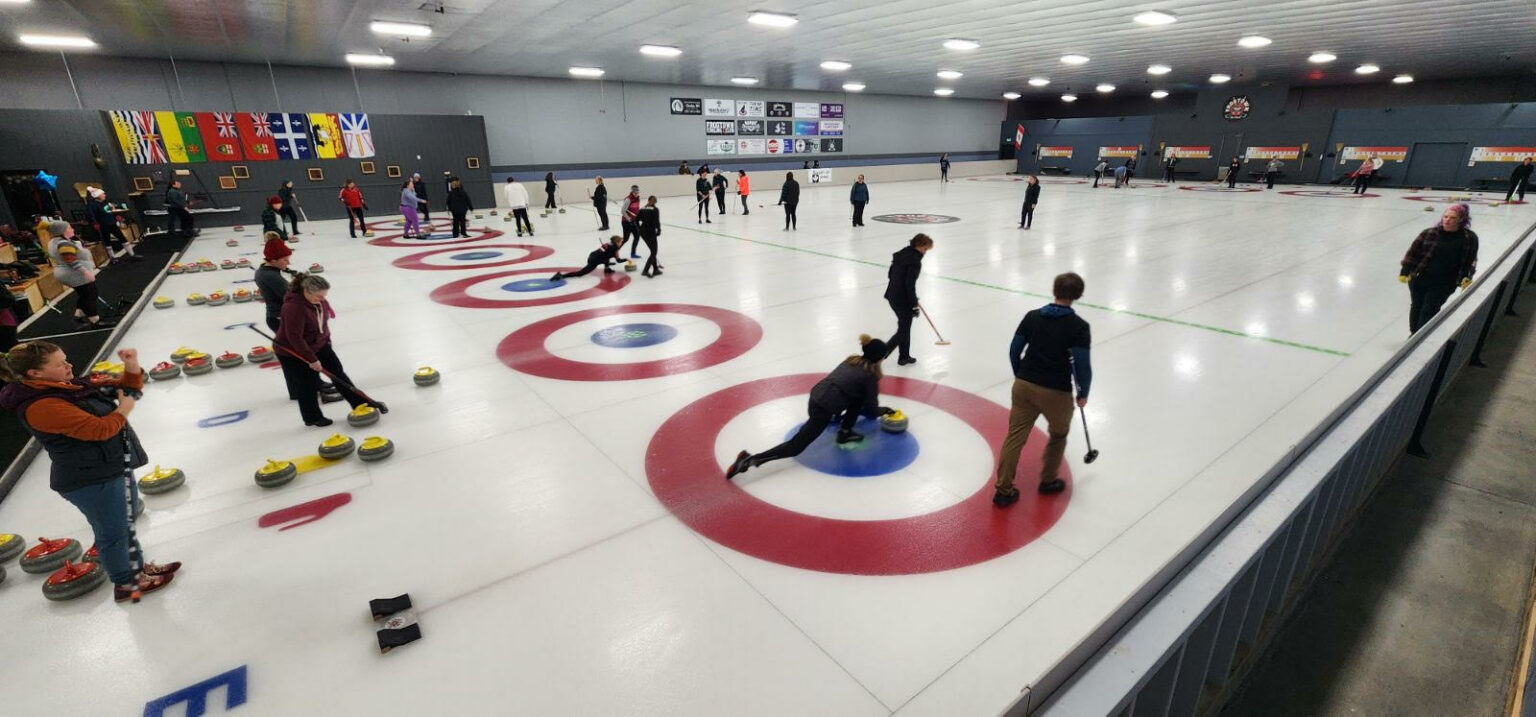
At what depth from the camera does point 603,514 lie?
4.68 m

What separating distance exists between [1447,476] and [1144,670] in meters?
6.19

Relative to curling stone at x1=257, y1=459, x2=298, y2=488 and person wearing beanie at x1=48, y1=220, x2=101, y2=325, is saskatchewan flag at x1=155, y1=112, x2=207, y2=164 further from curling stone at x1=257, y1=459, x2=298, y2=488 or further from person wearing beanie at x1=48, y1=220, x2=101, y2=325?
curling stone at x1=257, y1=459, x2=298, y2=488

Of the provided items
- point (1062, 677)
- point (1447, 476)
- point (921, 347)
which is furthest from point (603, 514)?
point (1447, 476)

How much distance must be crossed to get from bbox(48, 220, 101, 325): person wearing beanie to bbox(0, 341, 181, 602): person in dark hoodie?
773 cm

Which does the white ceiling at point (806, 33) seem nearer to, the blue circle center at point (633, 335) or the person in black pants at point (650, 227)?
the person in black pants at point (650, 227)

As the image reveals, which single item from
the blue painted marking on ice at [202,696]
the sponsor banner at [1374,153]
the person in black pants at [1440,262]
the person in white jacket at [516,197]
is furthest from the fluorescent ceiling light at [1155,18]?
the sponsor banner at [1374,153]

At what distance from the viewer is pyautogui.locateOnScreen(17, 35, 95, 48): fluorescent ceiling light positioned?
50.0 feet

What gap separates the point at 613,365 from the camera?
774cm

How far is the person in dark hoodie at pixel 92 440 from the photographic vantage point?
128 inches

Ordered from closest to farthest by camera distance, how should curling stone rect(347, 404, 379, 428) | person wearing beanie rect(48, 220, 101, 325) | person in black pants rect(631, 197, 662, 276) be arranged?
curling stone rect(347, 404, 379, 428) < person wearing beanie rect(48, 220, 101, 325) < person in black pants rect(631, 197, 662, 276)

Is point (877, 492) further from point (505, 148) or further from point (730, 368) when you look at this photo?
point (505, 148)

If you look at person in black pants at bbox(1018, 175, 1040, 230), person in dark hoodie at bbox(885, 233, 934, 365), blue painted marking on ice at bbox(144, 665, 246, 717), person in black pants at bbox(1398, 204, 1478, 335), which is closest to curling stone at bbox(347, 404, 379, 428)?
blue painted marking on ice at bbox(144, 665, 246, 717)

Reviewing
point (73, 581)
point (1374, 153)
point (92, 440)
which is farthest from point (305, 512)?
point (1374, 153)

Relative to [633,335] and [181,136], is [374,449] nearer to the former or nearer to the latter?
[633,335]
